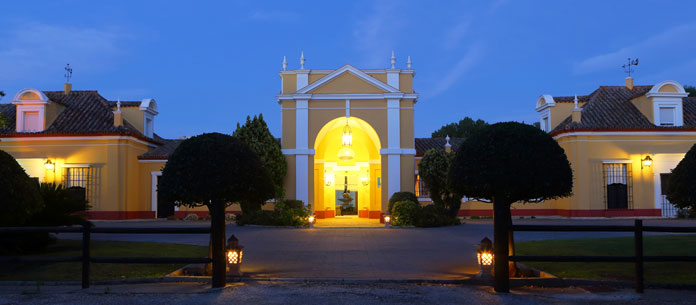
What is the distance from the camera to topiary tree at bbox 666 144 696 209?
9.27m

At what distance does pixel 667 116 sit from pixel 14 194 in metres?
28.1

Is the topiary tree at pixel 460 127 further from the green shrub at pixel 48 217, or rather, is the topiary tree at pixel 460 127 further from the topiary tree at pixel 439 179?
the green shrub at pixel 48 217

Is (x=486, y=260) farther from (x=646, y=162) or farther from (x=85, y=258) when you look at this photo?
(x=646, y=162)

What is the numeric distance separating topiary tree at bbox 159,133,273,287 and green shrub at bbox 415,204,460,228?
13.9 m

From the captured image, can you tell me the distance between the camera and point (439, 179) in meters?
24.2

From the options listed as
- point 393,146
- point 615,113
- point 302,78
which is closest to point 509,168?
point 393,146

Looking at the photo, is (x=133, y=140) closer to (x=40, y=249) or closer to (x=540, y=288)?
(x=40, y=249)

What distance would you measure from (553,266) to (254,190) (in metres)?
5.64

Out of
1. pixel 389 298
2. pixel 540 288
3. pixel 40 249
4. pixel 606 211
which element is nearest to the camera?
pixel 389 298

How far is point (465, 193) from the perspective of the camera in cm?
929

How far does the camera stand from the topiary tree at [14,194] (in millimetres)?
9906

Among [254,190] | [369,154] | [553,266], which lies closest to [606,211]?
[369,154]

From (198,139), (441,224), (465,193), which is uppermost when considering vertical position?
(198,139)

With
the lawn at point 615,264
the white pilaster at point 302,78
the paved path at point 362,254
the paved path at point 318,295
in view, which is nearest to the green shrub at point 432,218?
the paved path at point 362,254
